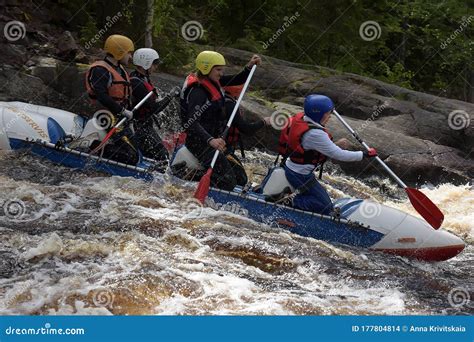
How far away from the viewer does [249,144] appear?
40.7ft

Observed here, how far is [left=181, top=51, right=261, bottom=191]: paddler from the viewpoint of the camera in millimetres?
7742

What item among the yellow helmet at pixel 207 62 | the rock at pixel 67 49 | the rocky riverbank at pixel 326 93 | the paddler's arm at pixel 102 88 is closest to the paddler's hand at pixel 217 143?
the yellow helmet at pixel 207 62

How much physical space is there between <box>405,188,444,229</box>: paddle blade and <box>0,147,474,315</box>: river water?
1.53 feet

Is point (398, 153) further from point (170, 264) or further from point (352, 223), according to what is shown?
point (170, 264)

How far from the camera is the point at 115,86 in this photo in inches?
350

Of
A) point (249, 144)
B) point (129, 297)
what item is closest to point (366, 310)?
point (129, 297)

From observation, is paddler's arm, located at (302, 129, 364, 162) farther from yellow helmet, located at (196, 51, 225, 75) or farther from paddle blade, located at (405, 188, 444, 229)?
yellow helmet, located at (196, 51, 225, 75)

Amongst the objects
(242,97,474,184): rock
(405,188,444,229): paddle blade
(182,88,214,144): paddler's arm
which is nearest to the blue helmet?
(182,88,214,144): paddler's arm

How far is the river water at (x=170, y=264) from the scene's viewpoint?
521 cm

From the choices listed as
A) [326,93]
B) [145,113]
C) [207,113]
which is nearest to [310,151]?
[207,113]

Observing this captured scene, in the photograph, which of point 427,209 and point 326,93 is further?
point 326,93

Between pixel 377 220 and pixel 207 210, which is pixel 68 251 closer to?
pixel 207 210

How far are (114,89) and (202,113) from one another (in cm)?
162

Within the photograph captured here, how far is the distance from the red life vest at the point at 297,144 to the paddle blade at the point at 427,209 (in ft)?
3.81
